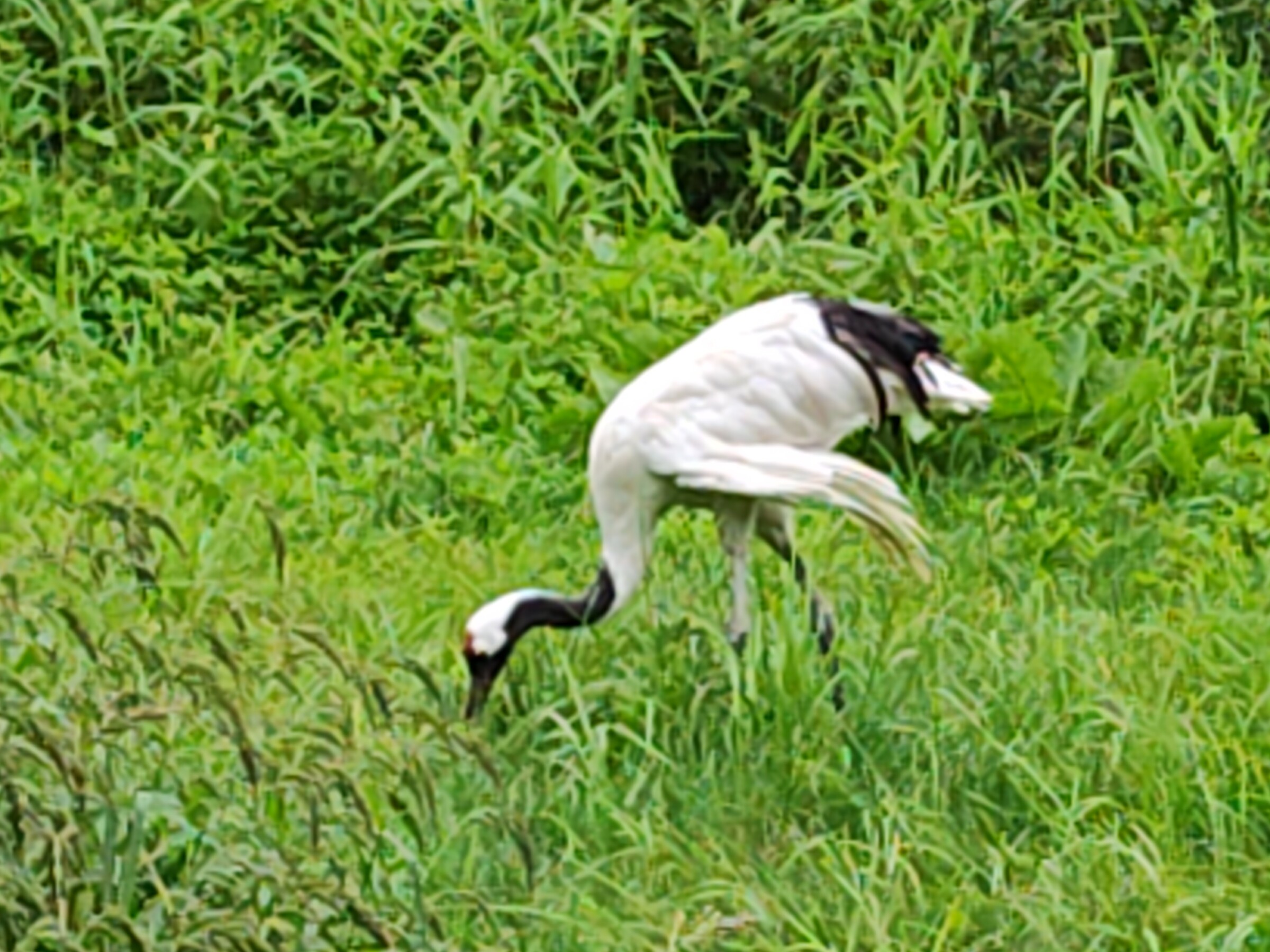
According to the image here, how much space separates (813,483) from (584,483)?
124 centimetres

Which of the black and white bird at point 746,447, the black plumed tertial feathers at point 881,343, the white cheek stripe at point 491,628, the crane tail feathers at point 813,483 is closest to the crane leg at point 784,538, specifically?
the black and white bird at point 746,447

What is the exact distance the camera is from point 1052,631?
253 inches

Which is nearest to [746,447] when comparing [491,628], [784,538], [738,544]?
[738,544]

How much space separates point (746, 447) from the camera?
6445mm

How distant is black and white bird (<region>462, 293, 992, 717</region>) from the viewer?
630 centimetres

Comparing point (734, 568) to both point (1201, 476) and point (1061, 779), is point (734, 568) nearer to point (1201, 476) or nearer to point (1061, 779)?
point (1061, 779)

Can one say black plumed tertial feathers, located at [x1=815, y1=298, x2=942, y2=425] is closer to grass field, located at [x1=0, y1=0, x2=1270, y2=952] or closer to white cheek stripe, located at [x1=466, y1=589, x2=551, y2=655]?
grass field, located at [x1=0, y1=0, x2=1270, y2=952]

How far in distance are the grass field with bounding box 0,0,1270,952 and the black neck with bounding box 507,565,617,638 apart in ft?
0.27

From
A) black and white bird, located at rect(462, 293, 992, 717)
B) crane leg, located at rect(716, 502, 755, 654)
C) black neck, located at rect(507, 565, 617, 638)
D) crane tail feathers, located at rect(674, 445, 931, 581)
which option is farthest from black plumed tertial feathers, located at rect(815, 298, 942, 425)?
black neck, located at rect(507, 565, 617, 638)

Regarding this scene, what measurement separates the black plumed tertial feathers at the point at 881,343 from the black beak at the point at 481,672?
3.17ft

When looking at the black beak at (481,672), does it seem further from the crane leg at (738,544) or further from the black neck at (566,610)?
the crane leg at (738,544)

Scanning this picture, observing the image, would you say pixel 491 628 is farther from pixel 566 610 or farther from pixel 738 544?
pixel 738 544

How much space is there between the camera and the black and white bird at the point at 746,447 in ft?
20.7

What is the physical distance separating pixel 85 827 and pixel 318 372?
3273mm
